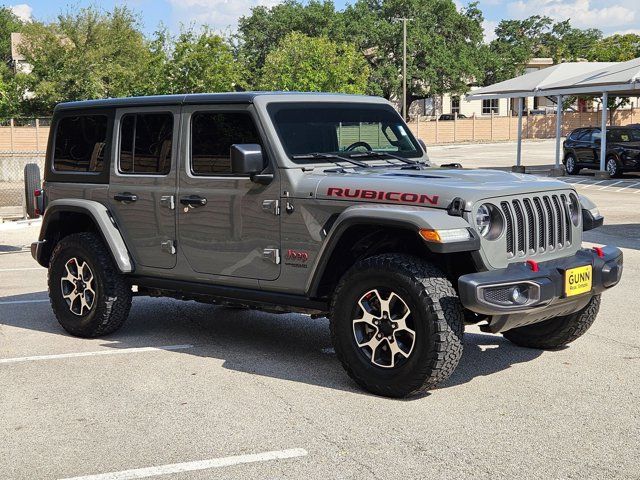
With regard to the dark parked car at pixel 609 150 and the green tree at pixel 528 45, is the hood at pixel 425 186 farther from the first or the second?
the green tree at pixel 528 45

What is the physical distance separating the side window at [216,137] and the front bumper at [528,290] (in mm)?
1969

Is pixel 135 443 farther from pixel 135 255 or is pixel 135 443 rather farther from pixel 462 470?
pixel 135 255

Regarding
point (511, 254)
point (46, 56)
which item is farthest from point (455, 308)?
point (46, 56)

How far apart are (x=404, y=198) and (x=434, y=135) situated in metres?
53.8

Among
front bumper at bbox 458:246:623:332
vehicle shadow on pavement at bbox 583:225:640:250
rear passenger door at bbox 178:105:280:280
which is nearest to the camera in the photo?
front bumper at bbox 458:246:623:332

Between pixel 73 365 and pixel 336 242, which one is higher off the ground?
pixel 336 242

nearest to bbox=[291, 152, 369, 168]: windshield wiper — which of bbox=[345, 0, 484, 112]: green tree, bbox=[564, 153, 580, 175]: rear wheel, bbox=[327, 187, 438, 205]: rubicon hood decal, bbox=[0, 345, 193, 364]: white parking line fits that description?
bbox=[327, 187, 438, 205]: rubicon hood decal

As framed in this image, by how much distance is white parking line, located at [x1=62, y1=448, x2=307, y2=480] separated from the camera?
4500mm

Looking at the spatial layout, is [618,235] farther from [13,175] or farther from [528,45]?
[528,45]

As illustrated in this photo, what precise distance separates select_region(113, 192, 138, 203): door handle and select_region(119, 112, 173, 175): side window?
0.58 feet

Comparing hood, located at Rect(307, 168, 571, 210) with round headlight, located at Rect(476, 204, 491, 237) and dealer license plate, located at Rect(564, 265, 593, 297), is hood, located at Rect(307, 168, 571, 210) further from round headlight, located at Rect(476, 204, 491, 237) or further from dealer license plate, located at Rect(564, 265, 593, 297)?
dealer license plate, located at Rect(564, 265, 593, 297)

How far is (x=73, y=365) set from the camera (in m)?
6.76

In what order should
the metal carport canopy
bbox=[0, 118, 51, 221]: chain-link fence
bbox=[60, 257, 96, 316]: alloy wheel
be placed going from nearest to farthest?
1. bbox=[60, 257, 96, 316]: alloy wheel
2. bbox=[0, 118, 51, 221]: chain-link fence
3. the metal carport canopy

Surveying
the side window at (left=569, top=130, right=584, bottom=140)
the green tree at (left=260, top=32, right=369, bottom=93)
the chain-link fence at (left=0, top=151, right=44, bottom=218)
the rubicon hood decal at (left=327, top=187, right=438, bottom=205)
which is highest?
the green tree at (left=260, top=32, right=369, bottom=93)
